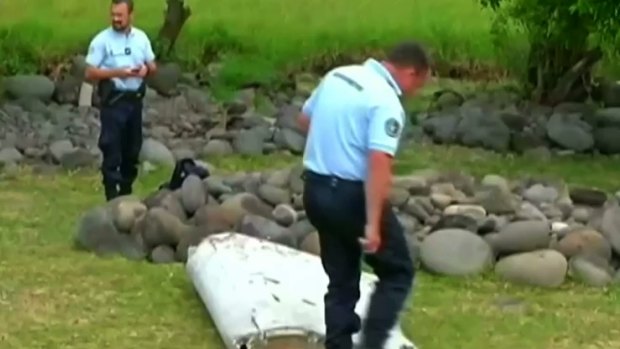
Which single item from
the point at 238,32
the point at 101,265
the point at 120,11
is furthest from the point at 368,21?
the point at 101,265

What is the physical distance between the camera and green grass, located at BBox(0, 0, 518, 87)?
68.8 feet

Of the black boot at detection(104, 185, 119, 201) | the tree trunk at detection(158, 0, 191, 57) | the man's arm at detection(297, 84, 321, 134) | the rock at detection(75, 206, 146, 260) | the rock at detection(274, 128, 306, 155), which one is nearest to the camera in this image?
the man's arm at detection(297, 84, 321, 134)

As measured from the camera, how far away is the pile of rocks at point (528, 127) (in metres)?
16.1

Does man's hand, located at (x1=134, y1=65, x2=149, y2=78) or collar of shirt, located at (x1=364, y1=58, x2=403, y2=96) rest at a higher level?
collar of shirt, located at (x1=364, y1=58, x2=403, y2=96)

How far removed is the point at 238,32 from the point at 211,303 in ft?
51.3

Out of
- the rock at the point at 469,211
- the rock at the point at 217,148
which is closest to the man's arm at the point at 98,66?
the rock at the point at 469,211

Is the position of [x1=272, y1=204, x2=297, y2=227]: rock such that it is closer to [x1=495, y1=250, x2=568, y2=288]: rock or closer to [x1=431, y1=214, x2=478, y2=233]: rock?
[x1=431, y1=214, x2=478, y2=233]: rock

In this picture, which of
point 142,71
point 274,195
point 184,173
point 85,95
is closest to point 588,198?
point 274,195

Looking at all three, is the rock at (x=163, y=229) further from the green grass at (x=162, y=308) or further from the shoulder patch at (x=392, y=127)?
the shoulder patch at (x=392, y=127)

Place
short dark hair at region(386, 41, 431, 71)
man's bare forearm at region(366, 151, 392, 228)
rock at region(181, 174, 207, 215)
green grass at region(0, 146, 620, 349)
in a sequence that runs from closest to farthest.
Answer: man's bare forearm at region(366, 151, 392, 228), short dark hair at region(386, 41, 431, 71), green grass at region(0, 146, 620, 349), rock at region(181, 174, 207, 215)

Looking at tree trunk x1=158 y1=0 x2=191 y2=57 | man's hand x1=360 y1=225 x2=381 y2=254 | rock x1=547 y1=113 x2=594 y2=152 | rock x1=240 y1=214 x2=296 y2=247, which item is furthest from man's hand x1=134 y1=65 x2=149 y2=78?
tree trunk x1=158 y1=0 x2=191 y2=57

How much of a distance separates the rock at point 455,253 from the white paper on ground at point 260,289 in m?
0.94

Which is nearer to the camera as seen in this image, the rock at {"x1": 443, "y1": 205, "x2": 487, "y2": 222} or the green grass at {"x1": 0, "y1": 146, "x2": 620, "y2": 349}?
the green grass at {"x1": 0, "y1": 146, "x2": 620, "y2": 349}

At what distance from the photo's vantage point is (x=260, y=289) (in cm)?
770
